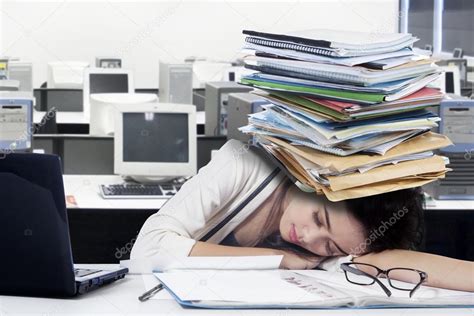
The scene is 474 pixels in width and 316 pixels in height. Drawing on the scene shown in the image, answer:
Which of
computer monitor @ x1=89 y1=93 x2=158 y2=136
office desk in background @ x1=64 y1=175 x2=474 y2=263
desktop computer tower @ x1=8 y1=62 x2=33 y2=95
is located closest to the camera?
office desk in background @ x1=64 y1=175 x2=474 y2=263

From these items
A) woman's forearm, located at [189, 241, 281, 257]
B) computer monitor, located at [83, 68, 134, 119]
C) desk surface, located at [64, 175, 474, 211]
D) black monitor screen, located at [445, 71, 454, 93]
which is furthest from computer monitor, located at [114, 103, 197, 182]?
black monitor screen, located at [445, 71, 454, 93]

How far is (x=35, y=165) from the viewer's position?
1372mm

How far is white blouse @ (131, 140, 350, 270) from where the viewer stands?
6.17 feet

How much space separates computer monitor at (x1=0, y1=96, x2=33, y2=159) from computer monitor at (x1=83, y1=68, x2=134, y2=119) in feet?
8.42

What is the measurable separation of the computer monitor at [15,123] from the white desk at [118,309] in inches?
103

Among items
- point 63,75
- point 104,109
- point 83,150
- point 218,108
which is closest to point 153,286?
point 83,150

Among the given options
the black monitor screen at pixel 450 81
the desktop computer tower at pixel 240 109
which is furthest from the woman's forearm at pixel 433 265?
the black monitor screen at pixel 450 81

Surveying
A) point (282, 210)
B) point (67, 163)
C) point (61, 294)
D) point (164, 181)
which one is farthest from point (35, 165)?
point (67, 163)

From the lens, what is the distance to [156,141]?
4.07 m

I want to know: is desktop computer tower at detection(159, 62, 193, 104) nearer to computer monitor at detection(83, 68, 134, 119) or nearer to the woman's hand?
computer monitor at detection(83, 68, 134, 119)

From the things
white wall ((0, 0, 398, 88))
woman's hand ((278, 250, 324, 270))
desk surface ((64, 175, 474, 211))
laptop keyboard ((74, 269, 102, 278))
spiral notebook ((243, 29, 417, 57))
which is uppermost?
white wall ((0, 0, 398, 88))

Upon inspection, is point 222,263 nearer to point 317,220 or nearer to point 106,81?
point 317,220

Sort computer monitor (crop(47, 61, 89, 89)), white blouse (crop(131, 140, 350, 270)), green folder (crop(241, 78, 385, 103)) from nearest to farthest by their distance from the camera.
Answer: green folder (crop(241, 78, 385, 103)) → white blouse (crop(131, 140, 350, 270)) → computer monitor (crop(47, 61, 89, 89))

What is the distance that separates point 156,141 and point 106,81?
2.80 metres
